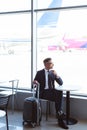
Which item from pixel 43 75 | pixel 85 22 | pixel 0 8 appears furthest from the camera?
pixel 0 8

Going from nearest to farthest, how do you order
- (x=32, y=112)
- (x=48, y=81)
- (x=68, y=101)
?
(x=32, y=112)
(x=68, y=101)
(x=48, y=81)

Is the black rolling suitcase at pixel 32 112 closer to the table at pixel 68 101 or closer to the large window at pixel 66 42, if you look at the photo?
the table at pixel 68 101

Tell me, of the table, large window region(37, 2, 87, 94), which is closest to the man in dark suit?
the table

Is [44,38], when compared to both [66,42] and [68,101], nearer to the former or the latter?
[66,42]

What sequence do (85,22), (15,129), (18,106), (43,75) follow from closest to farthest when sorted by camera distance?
(15,129), (43,75), (85,22), (18,106)

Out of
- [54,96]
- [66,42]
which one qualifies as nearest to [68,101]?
[54,96]

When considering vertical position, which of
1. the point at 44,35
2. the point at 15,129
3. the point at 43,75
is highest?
the point at 44,35

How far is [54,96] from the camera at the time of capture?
15.3 feet

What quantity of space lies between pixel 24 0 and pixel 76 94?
2.43 meters

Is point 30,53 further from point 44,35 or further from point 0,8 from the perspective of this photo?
point 0,8

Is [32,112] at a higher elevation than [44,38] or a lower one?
lower

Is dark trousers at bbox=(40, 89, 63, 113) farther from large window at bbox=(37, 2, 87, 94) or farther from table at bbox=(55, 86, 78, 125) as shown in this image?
large window at bbox=(37, 2, 87, 94)

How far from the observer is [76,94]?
5.21 m

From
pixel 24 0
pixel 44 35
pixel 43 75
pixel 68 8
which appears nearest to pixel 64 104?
pixel 43 75
